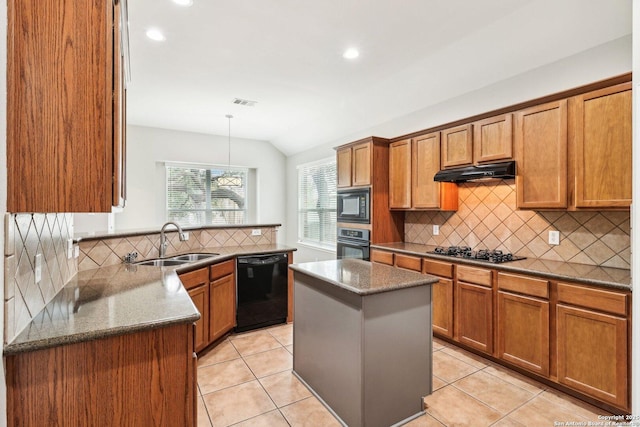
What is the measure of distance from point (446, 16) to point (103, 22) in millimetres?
2301

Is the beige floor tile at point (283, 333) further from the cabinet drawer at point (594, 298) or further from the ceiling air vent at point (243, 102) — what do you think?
the ceiling air vent at point (243, 102)

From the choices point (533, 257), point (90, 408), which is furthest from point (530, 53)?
point (90, 408)

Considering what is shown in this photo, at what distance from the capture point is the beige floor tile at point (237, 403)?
85.0 inches

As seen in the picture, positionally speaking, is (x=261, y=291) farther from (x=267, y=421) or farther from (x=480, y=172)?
(x=480, y=172)

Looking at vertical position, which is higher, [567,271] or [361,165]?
[361,165]

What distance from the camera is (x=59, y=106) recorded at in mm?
1155

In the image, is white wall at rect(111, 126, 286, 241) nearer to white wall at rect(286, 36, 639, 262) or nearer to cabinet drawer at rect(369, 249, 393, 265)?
white wall at rect(286, 36, 639, 262)

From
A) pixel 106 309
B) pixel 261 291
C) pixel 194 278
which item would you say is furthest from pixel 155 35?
pixel 261 291

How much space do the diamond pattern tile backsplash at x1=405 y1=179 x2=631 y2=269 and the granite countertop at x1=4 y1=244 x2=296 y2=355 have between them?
298 cm

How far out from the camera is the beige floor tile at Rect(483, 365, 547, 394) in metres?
2.48

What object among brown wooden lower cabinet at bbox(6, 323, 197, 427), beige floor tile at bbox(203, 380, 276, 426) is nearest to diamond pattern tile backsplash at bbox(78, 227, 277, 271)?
beige floor tile at bbox(203, 380, 276, 426)

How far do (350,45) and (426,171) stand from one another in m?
1.61

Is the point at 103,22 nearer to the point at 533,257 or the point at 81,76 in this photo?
the point at 81,76

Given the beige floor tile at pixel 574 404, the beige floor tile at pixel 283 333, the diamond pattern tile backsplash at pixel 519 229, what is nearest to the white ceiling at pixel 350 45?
the diamond pattern tile backsplash at pixel 519 229
